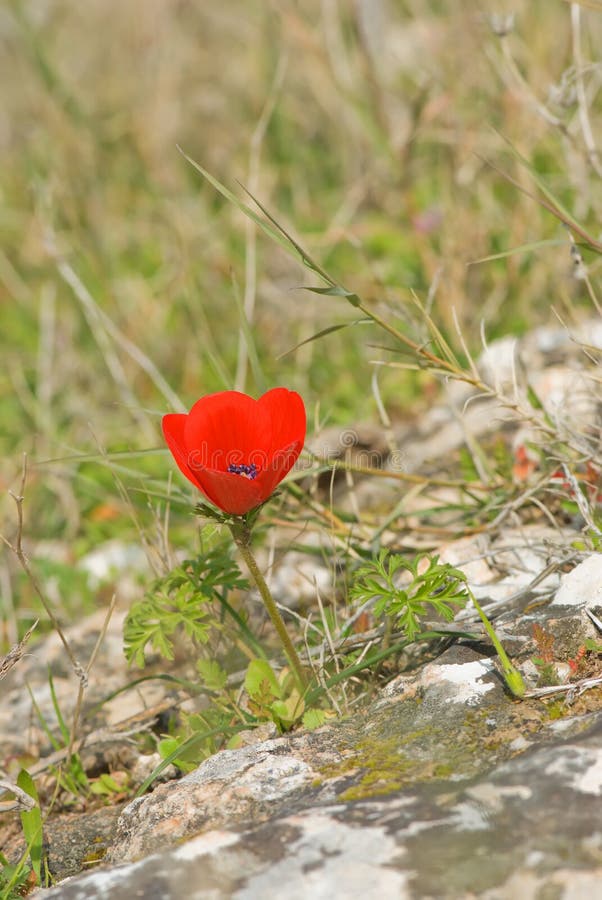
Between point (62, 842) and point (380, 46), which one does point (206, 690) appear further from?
point (380, 46)

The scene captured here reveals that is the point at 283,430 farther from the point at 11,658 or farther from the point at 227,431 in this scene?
the point at 11,658

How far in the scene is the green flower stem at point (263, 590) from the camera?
5.62 feet

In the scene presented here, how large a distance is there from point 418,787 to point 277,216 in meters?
3.41

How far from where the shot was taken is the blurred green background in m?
3.52

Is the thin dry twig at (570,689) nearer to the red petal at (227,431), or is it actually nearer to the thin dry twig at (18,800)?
the red petal at (227,431)

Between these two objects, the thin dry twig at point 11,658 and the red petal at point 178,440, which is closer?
the red petal at point 178,440

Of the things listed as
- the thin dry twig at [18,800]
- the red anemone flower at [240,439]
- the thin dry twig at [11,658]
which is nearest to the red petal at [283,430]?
the red anemone flower at [240,439]

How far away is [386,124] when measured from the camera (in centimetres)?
418

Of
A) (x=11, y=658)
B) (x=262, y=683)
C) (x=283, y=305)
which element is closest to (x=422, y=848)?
(x=262, y=683)

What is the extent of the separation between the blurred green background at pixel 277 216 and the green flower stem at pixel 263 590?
1245 mm

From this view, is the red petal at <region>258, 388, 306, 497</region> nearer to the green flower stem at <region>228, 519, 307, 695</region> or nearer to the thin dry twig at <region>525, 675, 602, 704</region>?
the green flower stem at <region>228, 519, 307, 695</region>

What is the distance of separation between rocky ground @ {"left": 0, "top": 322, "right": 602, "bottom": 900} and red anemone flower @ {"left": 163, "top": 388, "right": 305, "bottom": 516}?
1.54 feet

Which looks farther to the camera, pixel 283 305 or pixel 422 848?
pixel 283 305

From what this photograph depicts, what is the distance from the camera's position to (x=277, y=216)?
445 cm
